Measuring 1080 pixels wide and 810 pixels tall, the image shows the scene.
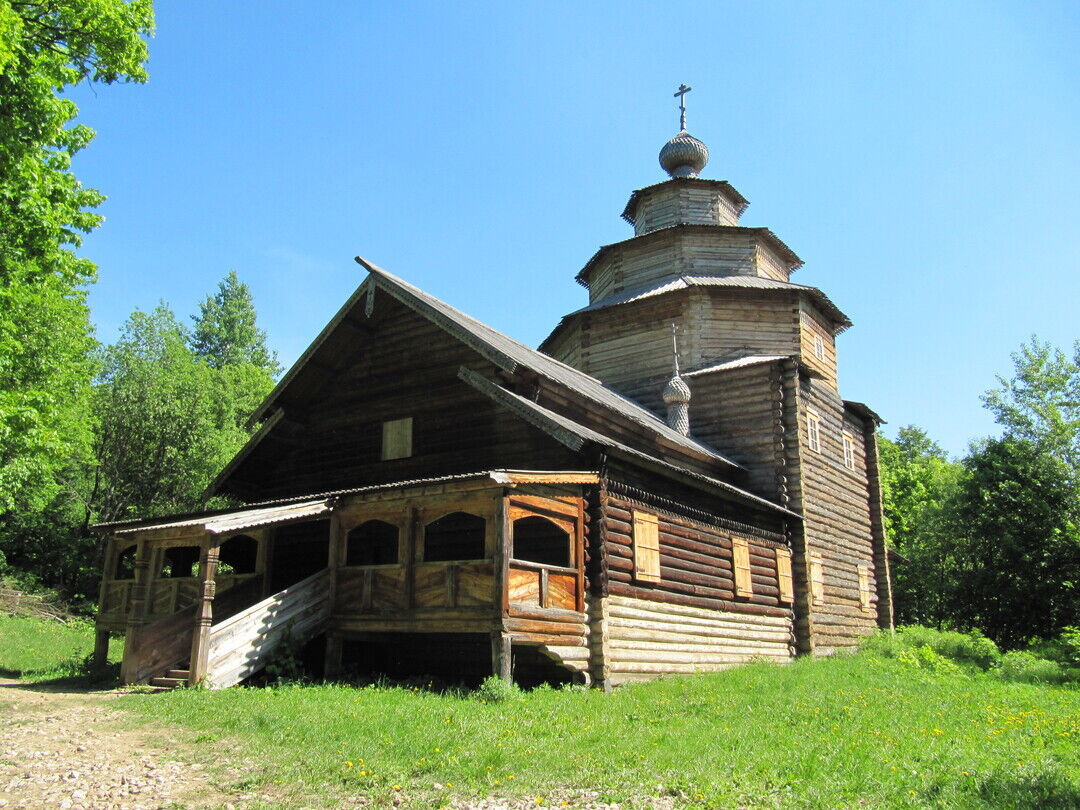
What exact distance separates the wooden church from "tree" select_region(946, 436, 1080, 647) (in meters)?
10.1

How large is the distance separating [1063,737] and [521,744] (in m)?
6.96

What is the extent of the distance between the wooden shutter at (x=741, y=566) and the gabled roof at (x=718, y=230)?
453 inches

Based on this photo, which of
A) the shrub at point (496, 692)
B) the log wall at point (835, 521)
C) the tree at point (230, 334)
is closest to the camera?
the shrub at point (496, 692)

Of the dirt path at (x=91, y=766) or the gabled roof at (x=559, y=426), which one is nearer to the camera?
the dirt path at (x=91, y=766)

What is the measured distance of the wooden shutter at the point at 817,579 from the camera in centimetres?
2109

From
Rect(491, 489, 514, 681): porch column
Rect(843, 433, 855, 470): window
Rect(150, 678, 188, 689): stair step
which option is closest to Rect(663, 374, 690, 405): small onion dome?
Rect(843, 433, 855, 470): window

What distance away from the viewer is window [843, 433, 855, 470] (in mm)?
25094

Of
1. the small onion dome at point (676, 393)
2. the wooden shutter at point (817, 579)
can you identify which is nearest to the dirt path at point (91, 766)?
the small onion dome at point (676, 393)

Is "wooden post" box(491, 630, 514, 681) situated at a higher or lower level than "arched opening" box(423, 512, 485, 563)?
lower

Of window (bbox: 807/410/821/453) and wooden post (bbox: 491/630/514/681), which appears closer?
wooden post (bbox: 491/630/514/681)

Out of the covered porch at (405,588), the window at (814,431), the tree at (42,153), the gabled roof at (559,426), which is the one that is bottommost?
the covered porch at (405,588)

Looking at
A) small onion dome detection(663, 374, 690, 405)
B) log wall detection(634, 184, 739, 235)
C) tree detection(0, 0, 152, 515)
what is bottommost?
small onion dome detection(663, 374, 690, 405)

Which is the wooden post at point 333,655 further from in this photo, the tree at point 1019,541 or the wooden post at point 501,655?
the tree at point 1019,541

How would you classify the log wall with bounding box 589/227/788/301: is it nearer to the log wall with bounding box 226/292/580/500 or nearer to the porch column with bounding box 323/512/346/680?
the log wall with bounding box 226/292/580/500
